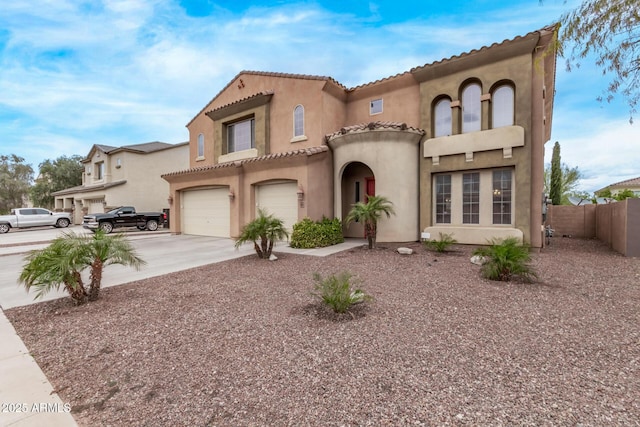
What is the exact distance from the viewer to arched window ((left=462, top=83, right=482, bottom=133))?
10266 mm

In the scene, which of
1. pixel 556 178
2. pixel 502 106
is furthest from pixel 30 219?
pixel 556 178

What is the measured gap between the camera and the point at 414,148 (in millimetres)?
11078

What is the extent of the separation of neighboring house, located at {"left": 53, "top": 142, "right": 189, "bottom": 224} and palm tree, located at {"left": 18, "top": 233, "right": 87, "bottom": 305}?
22393 mm

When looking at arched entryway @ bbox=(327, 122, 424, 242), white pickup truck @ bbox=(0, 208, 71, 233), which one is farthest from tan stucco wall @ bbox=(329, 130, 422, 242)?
white pickup truck @ bbox=(0, 208, 71, 233)

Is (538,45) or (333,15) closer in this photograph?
(538,45)

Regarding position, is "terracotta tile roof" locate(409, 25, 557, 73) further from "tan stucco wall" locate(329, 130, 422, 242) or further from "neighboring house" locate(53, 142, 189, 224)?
"neighboring house" locate(53, 142, 189, 224)

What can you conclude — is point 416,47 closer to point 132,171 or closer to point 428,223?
point 428,223

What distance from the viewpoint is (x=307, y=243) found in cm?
1037

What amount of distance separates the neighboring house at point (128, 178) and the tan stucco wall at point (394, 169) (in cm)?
2145

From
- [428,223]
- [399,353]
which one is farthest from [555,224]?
[399,353]

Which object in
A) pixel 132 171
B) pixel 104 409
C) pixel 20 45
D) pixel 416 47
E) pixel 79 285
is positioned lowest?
pixel 104 409

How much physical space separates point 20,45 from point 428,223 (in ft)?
53.9

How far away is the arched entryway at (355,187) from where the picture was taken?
12367 millimetres

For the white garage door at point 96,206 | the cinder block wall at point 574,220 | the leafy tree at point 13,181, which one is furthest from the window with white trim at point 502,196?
the leafy tree at point 13,181
